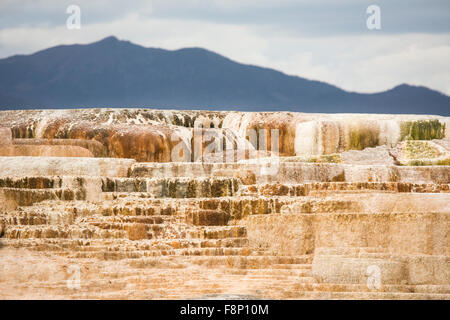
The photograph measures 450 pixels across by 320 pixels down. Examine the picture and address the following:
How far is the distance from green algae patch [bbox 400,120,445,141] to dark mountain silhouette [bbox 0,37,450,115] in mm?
29770

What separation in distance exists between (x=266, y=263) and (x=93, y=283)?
10.9 feet

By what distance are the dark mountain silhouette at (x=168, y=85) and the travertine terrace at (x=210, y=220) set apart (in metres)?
34.1

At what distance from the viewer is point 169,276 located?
17.0 metres

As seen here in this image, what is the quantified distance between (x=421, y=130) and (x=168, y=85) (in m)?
41.5

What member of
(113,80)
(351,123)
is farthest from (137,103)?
(351,123)

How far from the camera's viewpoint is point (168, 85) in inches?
2798

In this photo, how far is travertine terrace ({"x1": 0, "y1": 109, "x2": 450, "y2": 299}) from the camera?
16734 mm

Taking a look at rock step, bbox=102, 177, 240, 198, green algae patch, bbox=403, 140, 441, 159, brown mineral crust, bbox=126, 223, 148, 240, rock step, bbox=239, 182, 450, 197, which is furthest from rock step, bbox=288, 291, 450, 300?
green algae patch, bbox=403, 140, 441, 159

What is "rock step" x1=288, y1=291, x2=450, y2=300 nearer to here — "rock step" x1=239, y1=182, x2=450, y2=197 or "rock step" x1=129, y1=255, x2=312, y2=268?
"rock step" x1=129, y1=255, x2=312, y2=268

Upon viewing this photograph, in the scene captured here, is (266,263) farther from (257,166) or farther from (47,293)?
(257,166)

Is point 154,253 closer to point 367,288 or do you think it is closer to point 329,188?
point 367,288

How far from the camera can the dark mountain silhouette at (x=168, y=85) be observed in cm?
6400

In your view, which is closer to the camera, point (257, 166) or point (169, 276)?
point (169, 276)

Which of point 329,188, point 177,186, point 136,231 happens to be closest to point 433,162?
point 329,188
